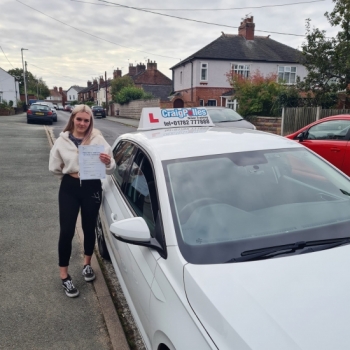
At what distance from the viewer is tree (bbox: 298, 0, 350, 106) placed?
14.2m

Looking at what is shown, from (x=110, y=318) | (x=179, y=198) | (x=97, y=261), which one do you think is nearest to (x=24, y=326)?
(x=110, y=318)

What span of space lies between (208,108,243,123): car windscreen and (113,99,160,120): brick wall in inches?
813

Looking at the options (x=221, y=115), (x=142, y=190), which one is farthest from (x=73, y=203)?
(x=221, y=115)

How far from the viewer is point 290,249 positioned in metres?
1.90

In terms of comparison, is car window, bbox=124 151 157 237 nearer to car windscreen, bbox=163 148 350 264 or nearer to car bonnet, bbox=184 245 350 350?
car windscreen, bbox=163 148 350 264

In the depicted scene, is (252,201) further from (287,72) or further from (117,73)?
(117,73)

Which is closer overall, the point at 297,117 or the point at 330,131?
the point at 330,131

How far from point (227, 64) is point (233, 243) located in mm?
31848

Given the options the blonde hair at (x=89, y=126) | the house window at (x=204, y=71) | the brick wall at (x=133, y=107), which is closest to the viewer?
the blonde hair at (x=89, y=126)

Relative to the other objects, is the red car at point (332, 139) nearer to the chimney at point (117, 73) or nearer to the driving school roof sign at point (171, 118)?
the driving school roof sign at point (171, 118)

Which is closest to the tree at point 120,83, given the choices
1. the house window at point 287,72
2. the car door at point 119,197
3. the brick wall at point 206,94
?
the brick wall at point 206,94

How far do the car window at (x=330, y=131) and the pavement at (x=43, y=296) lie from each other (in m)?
4.71

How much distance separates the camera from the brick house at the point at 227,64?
103ft

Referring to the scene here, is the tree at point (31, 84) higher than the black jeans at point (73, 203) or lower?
higher
